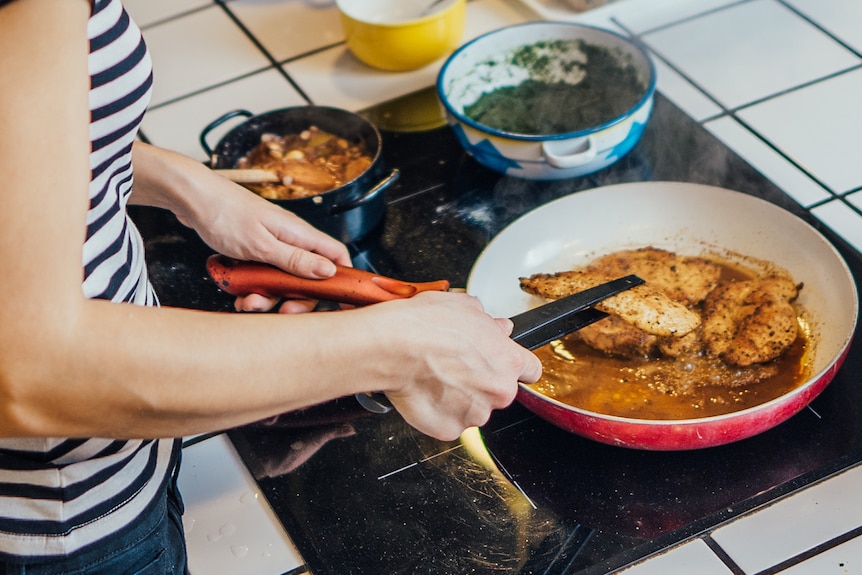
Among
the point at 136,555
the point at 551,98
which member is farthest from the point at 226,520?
the point at 551,98

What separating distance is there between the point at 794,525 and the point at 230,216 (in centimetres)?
61

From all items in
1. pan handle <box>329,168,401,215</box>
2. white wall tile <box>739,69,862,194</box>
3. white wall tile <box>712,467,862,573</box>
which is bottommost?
white wall tile <box>712,467,862,573</box>

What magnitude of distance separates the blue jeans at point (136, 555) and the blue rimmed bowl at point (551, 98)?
0.60 m

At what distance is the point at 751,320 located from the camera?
3.20ft

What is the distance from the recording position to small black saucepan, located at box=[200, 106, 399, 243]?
1.13 metres

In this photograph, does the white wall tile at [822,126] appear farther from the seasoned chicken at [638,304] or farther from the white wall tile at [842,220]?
the seasoned chicken at [638,304]

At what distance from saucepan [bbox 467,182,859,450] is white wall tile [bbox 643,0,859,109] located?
1.12 ft

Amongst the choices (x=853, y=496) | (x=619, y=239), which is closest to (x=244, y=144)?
(x=619, y=239)

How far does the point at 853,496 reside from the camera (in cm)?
87

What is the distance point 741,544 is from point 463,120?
63 centimetres

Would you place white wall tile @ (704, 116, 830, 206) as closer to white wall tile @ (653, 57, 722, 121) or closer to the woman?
white wall tile @ (653, 57, 722, 121)

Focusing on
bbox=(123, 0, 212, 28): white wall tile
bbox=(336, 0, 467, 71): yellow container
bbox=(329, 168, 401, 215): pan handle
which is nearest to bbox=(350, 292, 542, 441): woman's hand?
bbox=(329, 168, 401, 215): pan handle

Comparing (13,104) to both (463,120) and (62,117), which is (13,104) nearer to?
(62,117)

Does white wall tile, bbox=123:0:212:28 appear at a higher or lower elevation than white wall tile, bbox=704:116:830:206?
lower
